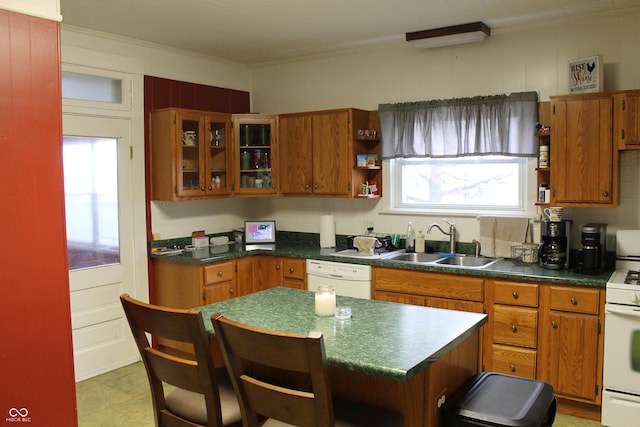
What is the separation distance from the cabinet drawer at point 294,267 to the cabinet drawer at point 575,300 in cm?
199

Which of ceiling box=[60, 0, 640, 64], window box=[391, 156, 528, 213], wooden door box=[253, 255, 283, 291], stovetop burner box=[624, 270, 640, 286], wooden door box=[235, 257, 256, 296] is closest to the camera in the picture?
stovetop burner box=[624, 270, 640, 286]

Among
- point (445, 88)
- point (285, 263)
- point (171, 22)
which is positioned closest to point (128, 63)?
point (171, 22)

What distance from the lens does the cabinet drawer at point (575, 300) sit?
343 cm

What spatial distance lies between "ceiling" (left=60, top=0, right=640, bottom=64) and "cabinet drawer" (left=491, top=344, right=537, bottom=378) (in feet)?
7.54

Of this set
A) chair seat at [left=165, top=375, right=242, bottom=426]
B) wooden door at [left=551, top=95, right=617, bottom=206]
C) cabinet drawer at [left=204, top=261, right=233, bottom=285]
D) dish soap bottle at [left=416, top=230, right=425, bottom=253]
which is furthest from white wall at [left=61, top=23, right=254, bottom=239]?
wooden door at [left=551, top=95, right=617, bottom=206]

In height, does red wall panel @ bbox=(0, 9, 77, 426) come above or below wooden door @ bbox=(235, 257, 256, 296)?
above

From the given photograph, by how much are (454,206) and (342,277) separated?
1124 mm

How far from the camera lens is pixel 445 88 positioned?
4.56 metres

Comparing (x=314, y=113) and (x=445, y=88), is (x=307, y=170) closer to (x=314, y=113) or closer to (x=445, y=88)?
(x=314, y=113)

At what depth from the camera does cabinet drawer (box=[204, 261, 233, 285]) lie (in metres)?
4.47

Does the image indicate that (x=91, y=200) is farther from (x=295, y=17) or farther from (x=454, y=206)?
(x=454, y=206)

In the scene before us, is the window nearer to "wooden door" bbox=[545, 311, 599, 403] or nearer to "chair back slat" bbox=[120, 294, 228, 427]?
"wooden door" bbox=[545, 311, 599, 403]

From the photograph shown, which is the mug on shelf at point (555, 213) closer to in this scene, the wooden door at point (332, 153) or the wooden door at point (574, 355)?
the wooden door at point (574, 355)

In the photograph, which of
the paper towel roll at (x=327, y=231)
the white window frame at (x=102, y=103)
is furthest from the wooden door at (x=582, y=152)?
the white window frame at (x=102, y=103)
